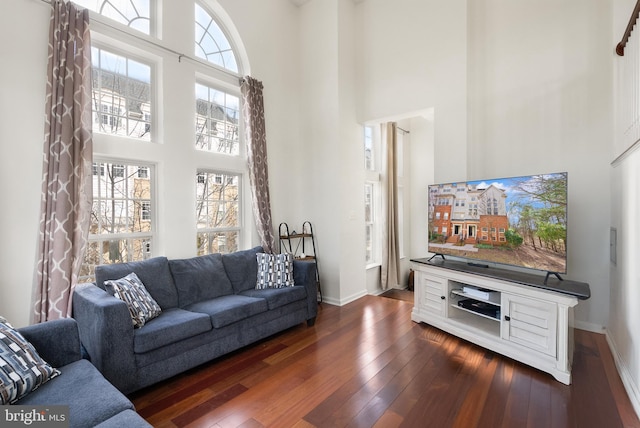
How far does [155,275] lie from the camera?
2824 mm

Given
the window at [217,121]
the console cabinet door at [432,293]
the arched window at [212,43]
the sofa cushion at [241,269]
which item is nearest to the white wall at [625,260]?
the console cabinet door at [432,293]

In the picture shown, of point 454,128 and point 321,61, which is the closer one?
point 454,128

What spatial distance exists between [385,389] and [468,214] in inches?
74.7

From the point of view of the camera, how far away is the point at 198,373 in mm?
2500

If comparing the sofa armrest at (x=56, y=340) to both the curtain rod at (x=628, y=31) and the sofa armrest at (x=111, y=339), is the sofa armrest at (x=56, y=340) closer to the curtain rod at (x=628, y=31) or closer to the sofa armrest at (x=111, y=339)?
the sofa armrest at (x=111, y=339)

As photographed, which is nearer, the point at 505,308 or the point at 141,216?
the point at 505,308

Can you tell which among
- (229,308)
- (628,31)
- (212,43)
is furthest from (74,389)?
(628,31)

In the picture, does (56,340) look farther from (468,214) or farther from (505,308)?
(468,214)

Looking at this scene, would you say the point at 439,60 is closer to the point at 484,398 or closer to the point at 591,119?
the point at 591,119

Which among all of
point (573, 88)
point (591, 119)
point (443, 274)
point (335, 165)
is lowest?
point (443, 274)

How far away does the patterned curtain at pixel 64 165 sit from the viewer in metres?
2.36

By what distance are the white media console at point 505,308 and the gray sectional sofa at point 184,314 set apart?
1352 millimetres

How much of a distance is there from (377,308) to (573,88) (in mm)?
3325

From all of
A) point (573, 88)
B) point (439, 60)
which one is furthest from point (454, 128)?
point (573, 88)
